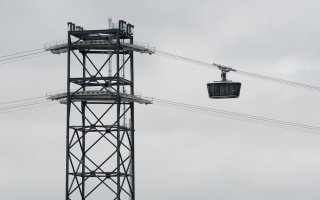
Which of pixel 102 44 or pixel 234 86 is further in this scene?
pixel 102 44

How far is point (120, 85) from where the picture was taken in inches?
5866

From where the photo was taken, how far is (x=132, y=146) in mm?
153250

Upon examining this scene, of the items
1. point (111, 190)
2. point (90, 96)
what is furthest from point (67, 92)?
point (111, 190)

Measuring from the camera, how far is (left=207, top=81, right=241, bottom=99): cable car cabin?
4921 inches

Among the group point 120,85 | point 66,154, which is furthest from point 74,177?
point 120,85

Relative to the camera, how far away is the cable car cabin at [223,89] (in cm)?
12500

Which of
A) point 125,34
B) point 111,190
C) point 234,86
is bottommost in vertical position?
point 111,190

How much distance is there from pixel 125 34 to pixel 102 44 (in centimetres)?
343

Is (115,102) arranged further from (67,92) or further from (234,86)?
(234,86)

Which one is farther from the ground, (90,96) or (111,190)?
(90,96)

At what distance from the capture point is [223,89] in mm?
125125

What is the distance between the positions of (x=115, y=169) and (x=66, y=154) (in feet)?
21.0

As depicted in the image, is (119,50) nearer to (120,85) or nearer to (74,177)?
(120,85)

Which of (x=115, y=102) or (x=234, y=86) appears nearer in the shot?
(x=234, y=86)
